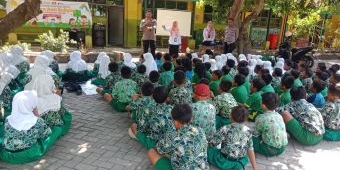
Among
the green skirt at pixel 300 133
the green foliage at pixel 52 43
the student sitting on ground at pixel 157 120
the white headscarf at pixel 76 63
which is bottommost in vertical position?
the green skirt at pixel 300 133

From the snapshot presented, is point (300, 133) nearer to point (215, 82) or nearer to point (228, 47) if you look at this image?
point (215, 82)

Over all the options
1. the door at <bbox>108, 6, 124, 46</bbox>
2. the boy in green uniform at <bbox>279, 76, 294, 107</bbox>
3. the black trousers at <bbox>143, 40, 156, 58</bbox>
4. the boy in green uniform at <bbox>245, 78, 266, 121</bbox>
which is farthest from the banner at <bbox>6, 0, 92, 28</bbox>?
the boy in green uniform at <bbox>279, 76, 294, 107</bbox>

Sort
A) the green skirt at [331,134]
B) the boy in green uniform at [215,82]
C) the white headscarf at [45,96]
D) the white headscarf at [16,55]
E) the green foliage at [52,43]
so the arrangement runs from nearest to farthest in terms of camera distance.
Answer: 1. the white headscarf at [45,96]
2. the green skirt at [331,134]
3. the boy in green uniform at [215,82]
4. the white headscarf at [16,55]
5. the green foliage at [52,43]

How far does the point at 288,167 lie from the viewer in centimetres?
397

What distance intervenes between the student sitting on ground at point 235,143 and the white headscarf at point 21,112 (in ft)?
6.72

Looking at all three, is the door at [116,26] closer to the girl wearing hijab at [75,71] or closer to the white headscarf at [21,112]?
the girl wearing hijab at [75,71]

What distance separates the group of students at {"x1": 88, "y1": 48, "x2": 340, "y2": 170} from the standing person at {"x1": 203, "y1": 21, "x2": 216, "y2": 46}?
4.72 m

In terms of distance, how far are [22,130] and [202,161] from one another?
196cm

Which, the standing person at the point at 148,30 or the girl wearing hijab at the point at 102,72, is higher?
the standing person at the point at 148,30

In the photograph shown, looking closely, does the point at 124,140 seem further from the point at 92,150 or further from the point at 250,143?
the point at 250,143

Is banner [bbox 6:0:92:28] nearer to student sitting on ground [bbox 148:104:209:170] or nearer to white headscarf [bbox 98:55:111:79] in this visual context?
white headscarf [bbox 98:55:111:79]

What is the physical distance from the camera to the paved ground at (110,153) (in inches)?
146

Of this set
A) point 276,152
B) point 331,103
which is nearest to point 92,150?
point 276,152

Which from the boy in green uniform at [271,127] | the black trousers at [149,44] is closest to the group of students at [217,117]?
the boy in green uniform at [271,127]
